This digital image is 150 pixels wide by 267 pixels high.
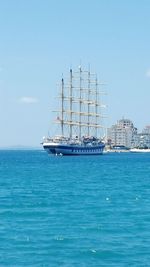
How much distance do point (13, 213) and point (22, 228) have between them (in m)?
6.13

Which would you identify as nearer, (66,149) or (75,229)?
(75,229)

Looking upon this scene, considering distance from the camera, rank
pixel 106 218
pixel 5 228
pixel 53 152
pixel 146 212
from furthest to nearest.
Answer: pixel 53 152 < pixel 146 212 < pixel 106 218 < pixel 5 228

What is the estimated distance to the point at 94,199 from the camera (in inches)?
1720

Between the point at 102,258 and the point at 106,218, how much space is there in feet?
32.0

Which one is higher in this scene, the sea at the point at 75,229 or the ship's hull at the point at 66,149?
the sea at the point at 75,229

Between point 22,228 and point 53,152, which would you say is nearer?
point 22,228

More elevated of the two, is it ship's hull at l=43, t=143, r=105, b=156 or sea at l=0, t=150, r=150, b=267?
sea at l=0, t=150, r=150, b=267

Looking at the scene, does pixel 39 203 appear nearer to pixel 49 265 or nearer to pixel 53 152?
pixel 49 265

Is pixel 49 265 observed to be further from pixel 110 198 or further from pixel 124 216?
pixel 110 198

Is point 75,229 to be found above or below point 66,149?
above

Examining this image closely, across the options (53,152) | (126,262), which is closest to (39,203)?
(126,262)

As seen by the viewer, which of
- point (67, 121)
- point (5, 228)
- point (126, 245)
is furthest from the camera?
point (67, 121)

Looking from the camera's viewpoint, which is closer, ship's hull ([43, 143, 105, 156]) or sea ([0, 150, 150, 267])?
sea ([0, 150, 150, 267])

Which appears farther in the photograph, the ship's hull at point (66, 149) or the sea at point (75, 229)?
the ship's hull at point (66, 149)
